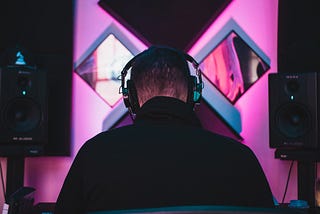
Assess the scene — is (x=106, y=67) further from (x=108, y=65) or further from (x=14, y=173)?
(x=14, y=173)

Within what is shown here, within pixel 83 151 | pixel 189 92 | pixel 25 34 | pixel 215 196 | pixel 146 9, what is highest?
pixel 146 9

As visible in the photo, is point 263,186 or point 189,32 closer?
point 263,186

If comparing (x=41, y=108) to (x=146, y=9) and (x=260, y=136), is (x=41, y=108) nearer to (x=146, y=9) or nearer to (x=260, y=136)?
(x=146, y=9)

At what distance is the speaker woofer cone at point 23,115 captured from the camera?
2.56m

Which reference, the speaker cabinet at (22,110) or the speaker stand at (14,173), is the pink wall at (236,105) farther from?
the speaker cabinet at (22,110)

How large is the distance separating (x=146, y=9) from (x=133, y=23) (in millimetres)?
128

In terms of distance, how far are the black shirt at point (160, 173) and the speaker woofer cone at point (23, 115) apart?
4.99ft

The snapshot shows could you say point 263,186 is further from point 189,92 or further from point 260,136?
point 260,136

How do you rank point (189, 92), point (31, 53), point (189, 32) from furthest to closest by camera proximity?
1. point (189, 32)
2. point (31, 53)
3. point (189, 92)

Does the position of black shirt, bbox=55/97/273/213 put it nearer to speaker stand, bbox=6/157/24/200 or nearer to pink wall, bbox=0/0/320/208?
speaker stand, bbox=6/157/24/200

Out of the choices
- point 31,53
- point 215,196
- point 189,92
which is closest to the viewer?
point 215,196

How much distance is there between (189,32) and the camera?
3.06m

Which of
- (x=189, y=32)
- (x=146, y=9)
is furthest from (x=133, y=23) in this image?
(x=189, y=32)

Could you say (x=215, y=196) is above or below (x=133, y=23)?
below
